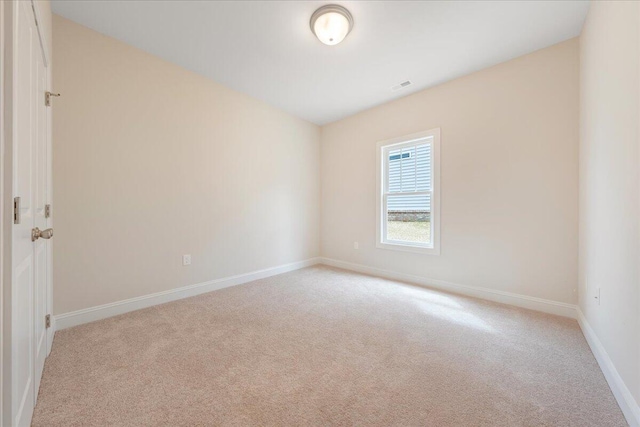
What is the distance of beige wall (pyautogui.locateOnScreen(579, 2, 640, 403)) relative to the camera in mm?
1245

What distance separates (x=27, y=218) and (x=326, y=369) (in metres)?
1.76

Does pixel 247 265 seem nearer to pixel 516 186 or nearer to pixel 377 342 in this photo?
pixel 377 342

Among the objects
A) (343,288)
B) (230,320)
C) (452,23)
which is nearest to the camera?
(452,23)

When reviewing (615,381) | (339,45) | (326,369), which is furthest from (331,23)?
(615,381)

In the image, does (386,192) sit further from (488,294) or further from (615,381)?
(615,381)

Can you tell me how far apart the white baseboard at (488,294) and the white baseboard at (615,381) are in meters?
0.46

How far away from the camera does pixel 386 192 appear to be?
3.88 m

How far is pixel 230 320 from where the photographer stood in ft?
7.71

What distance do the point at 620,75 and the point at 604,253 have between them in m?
1.08

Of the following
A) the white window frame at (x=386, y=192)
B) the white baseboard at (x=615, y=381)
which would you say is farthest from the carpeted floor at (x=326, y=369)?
the white window frame at (x=386, y=192)

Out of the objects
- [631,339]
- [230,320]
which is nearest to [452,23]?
[631,339]

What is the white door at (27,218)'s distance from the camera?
100cm

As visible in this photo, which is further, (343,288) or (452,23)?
(343,288)

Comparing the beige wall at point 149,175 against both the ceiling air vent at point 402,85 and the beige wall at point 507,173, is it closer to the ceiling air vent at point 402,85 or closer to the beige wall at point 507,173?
the ceiling air vent at point 402,85
